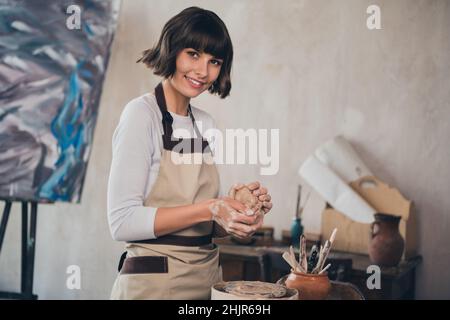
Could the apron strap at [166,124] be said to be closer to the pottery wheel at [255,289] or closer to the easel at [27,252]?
the pottery wheel at [255,289]

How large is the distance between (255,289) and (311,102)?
7.50 ft

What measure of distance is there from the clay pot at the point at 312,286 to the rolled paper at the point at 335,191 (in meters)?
1.70

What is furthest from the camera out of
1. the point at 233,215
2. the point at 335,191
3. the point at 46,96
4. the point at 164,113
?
the point at 46,96

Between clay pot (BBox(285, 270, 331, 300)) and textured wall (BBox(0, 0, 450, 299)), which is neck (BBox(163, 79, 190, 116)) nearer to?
clay pot (BBox(285, 270, 331, 300))

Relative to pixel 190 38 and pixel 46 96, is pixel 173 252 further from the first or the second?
pixel 46 96

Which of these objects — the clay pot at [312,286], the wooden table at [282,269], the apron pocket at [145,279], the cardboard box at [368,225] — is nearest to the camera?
the clay pot at [312,286]

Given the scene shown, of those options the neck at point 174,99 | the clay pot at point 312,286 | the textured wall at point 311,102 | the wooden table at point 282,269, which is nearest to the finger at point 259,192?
the clay pot at point 312,286

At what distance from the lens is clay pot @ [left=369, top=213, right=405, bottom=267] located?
8.95ft

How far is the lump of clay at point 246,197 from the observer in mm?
1394

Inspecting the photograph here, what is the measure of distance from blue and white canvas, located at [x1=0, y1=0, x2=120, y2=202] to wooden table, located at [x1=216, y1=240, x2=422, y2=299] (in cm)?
99

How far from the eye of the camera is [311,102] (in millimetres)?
3371

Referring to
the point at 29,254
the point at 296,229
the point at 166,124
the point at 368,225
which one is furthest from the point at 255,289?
the point at 29,254

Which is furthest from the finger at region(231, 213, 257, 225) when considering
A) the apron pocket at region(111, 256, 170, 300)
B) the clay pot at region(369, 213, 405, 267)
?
the clay pot at region(369, 213, 405, 267)
